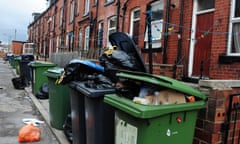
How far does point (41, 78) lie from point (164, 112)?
297 inches

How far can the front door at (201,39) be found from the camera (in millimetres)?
6688

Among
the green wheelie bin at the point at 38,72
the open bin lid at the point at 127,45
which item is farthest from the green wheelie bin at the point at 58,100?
the green wheelie bin at the point at 38,72

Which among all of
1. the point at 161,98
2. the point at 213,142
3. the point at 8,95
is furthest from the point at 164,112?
the point at 8,95

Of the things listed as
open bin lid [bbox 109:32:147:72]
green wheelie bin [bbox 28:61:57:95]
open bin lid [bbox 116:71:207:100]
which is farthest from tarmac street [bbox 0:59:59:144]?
open bin lid [bbox 116:71:207:100]

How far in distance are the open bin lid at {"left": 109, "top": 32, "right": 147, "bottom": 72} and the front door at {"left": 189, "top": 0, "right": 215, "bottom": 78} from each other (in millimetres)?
2991

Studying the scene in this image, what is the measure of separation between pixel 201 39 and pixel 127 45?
3.45 meters

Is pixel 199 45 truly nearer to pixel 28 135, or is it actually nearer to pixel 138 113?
pixel 28 135

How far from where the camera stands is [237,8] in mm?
5863

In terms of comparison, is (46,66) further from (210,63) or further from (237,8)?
(237,8)

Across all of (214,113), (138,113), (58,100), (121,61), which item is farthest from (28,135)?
(214,113)

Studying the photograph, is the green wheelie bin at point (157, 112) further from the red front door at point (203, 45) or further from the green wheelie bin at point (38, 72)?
the green wheelie bin at point (38, 72)

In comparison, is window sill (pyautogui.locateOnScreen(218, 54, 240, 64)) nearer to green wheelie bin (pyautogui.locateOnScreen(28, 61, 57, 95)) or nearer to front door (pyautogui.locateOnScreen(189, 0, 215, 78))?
front door (pyautogui.locateOnScreen(189, 0, 215, 78))

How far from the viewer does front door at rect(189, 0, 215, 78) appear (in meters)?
6.69

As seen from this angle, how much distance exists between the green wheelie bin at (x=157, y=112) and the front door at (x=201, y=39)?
435cm
